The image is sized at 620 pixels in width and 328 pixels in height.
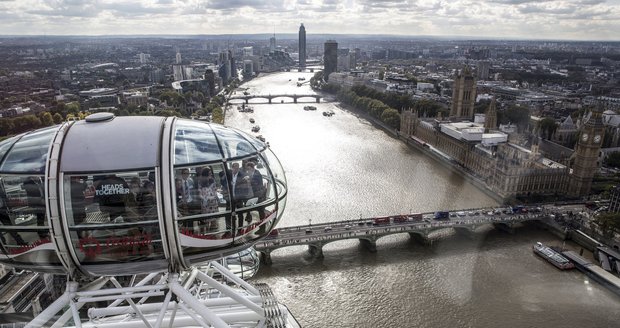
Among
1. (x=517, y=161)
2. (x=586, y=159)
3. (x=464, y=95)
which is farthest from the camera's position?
(x=464, y=95)

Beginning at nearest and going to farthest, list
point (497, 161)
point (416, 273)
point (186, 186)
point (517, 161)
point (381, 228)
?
point (186, 186), point (416, 273), point (381, 228), point (517, 161), point (497, 161)

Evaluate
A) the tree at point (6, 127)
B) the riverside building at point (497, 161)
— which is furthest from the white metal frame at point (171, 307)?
the tree at point (6, 127)

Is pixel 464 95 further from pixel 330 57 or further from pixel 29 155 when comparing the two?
pixel 330 57

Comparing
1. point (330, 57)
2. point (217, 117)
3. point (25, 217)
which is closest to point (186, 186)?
point (25, 217)

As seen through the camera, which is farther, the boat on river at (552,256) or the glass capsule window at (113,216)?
the boat on river at (552,256)

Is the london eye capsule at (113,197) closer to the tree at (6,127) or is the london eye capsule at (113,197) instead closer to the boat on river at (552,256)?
the boat on river at (552,256)

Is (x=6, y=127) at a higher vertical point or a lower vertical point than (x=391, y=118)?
higher
